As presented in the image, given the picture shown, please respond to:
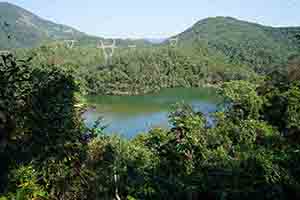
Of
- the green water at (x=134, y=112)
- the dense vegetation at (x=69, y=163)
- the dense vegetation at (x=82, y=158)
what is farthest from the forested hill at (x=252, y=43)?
the dense vegetation at (x=69, y=163)

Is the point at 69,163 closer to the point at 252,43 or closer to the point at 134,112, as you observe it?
the point at 134,112

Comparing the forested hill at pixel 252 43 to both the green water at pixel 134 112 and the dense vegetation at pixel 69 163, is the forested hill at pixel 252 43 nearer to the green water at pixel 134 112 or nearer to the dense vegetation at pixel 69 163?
the green water at pixel 134 112

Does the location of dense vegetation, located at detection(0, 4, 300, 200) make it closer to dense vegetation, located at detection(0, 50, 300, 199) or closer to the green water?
dense vegetation, located at detection(0, 50, 300, 199)

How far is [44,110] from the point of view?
3111 millimetres

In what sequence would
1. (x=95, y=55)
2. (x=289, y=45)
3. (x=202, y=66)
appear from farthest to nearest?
(x=289, y=45) < (x=95, y=55) < (x=202, y=66)

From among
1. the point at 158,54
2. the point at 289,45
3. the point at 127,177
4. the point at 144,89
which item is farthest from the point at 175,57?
the point at 127,177

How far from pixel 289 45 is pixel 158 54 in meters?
44.4

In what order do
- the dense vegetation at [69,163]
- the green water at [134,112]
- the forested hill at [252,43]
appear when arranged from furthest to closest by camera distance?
the forested hill at [252,43]
the green water at [134,112]
the dense vegetation at [69,163]

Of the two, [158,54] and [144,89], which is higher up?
[158,54]

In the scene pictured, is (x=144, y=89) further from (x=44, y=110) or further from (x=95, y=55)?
(x=44, y=110)

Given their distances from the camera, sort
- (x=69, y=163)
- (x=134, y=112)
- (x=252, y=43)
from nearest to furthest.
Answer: (x=69, y=163) → (x=134, y=112) → (x=252, y=43)

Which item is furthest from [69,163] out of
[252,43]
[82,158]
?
[252,43]

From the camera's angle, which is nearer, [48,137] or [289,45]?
[48,137]

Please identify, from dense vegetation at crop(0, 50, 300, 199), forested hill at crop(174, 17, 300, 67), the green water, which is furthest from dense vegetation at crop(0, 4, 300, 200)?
forested hill at crop(174, 17, 300, 67)
